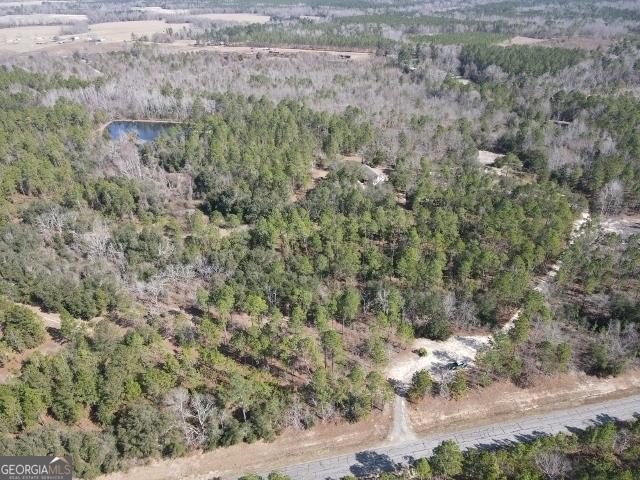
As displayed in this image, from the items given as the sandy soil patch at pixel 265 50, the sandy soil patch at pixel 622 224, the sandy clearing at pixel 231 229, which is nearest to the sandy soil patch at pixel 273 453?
the sandy clearing at pixel 231 229

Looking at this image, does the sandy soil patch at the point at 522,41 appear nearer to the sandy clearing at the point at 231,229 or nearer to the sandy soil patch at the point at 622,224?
the sandy soil patch at the point at 622,224

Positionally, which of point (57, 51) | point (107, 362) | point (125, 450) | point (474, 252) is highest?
point (57, 51)

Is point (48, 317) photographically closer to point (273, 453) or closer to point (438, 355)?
point (273, 453)

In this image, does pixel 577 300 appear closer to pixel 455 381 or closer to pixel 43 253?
pixel 455 381

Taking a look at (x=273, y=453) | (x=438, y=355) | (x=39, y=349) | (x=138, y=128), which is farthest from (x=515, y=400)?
(x=138, y=128)

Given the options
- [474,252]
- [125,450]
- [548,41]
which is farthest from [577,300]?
[548,41]

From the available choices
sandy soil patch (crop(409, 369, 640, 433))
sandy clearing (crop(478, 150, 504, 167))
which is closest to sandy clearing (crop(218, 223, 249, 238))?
sandy soil patch (crop(409, 369, 640, 433))

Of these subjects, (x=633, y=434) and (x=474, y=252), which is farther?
(x=474, y=252)
